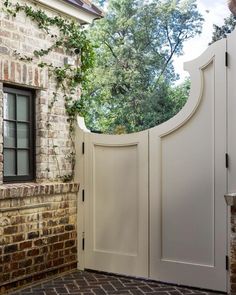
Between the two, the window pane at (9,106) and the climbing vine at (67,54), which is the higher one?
the climbing vine at (67,54)

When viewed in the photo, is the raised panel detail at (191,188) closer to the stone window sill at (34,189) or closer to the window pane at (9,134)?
the stone window sill at (34,189)

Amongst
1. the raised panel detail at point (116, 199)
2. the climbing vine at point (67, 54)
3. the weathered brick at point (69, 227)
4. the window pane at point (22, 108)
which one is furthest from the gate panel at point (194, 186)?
the window pane at point (22, 108)

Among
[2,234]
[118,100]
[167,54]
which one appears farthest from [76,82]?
[167,54]

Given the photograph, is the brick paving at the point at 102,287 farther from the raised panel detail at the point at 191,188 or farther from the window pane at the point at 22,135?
the window pane at the point at 22,135

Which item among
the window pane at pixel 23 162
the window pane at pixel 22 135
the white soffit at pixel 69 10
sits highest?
the white soffit at pixel 69 10

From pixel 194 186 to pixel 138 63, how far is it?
46.8 ft

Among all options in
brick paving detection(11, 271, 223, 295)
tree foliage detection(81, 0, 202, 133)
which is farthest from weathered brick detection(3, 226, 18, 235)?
tree foliage detection(81, 0, 202, 133)

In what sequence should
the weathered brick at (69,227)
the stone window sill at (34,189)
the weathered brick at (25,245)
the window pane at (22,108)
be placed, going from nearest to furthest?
the stone window sill at (34,189) < the weathered brick at (25,245) < the window pane at (22,108) < the weathered brick at (69,227)

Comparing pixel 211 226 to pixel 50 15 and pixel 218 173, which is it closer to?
pixel 218 173

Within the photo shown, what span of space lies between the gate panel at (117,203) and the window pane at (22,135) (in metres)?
0.86

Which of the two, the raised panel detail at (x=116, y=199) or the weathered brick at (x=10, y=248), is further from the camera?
the raised panel detail at (x=116, y=199)

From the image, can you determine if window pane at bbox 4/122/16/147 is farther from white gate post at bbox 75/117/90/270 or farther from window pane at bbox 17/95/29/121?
Answer: white gate post at bbox 75/117/90/270

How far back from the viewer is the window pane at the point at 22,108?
17.1 ft

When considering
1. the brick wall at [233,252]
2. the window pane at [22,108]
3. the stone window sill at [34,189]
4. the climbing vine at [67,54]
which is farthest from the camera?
the climbing vine at [67,54]
